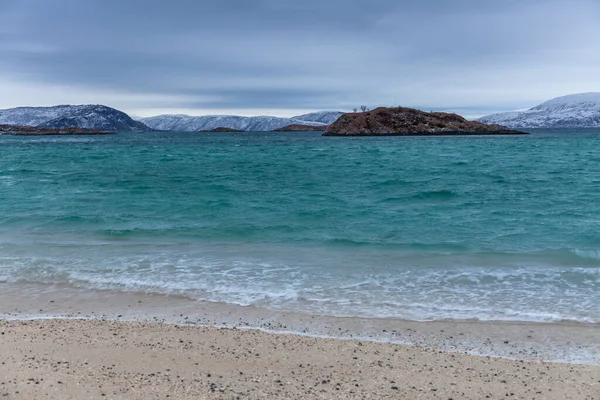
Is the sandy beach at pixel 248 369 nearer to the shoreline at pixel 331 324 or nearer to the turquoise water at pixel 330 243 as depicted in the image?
the shoreline at pixel 331 324

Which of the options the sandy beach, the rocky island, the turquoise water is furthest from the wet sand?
the rocky island

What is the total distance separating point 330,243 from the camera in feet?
47.0

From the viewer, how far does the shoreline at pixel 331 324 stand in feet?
23.4

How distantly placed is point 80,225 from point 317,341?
41.3 ft

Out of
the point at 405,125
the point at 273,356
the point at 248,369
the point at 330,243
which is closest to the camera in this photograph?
the point at 248,369

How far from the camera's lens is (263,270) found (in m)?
11.5

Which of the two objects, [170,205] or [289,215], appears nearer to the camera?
[289,215]

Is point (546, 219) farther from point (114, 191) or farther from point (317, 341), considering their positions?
point (114, 191)

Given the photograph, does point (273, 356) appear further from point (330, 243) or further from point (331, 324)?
point (330, 243)

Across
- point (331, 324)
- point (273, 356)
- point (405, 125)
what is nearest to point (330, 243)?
point (331, 324)

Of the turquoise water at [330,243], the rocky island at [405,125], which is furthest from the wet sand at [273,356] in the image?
the rocky island at [405,125]

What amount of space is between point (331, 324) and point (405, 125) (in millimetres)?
130706

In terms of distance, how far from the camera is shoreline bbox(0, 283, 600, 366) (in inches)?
281

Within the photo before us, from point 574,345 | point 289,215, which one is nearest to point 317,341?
point 574,345
